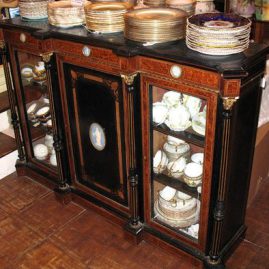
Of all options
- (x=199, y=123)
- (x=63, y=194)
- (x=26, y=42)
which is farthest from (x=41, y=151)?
(x=199, y=123)

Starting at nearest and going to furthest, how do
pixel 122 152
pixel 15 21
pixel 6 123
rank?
pixel 122 152 → pixel 15 21 → pixel 6 123

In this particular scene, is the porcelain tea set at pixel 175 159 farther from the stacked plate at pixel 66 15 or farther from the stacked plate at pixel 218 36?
the stacked plate at pixel 66 15

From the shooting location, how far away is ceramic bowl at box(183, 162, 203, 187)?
2.25 meters

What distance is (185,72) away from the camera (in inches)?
74.2

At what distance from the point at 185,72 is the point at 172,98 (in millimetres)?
341

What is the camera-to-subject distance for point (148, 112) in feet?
7.13

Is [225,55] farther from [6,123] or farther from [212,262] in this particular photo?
[6,123]

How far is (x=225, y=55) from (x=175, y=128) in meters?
0.51

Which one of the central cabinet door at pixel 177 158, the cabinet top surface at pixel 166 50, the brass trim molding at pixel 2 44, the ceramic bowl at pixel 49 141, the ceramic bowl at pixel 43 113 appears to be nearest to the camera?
the cabinet top surface at pixel 166 50

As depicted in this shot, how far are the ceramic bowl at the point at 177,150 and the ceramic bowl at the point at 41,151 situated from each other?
121 centimetres

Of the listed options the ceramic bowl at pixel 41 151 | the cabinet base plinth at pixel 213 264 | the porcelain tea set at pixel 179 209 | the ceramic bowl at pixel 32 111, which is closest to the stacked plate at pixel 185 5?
the porcelain tea set at pixel 179 209

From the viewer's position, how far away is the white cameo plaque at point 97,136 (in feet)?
8.19

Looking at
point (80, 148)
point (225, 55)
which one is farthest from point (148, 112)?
point (80, 148)

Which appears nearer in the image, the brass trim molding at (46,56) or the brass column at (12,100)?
the brass trim molding at (46,56)
